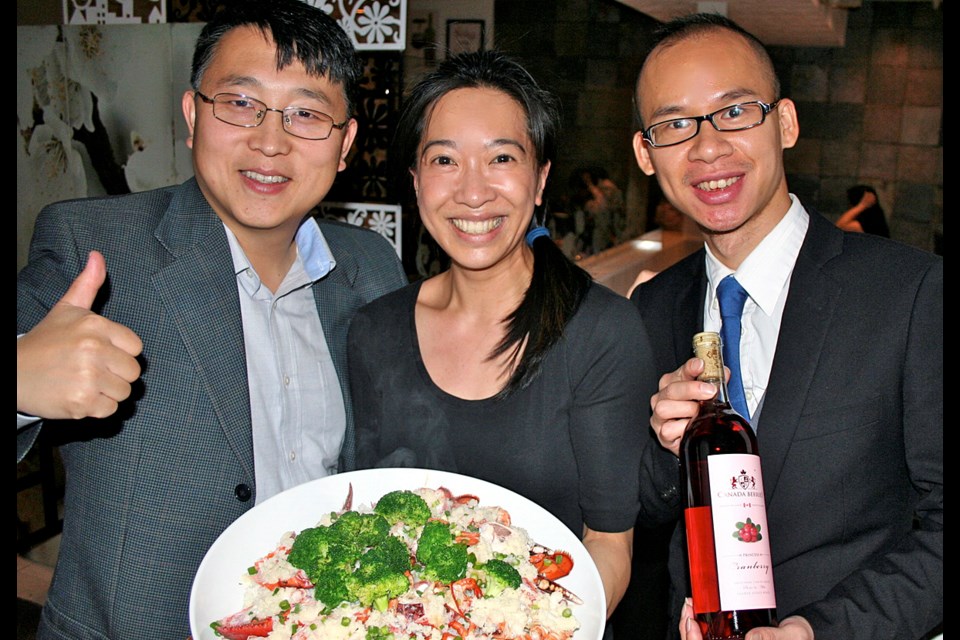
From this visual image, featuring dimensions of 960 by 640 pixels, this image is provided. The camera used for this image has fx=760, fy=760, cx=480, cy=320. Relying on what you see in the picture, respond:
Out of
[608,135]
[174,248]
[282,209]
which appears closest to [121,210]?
[174,248]

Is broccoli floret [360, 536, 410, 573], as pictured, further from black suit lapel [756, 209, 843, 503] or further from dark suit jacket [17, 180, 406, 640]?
black suit lapel [756, 209, 843, 503]

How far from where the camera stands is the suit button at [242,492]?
1.75 meters

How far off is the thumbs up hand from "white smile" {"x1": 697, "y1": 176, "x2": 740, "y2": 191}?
133 centimetres

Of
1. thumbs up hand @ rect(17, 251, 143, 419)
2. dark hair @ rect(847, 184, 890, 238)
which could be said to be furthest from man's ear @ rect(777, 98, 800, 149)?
dark hair @ rect(847, 184, 890, 238)

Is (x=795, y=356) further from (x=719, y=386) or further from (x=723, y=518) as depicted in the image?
(x=723, y=518)

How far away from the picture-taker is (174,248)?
6.08 ft

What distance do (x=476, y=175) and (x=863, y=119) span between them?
8.73m

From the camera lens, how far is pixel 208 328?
5.95 ft

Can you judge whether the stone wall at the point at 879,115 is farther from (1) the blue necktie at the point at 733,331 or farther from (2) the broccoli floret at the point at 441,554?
(2) the broccoli floret at the point at 441,554

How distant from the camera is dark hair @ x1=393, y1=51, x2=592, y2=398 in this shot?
1874mm

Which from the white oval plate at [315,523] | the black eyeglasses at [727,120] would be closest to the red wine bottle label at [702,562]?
the white oval plate at [315,523]

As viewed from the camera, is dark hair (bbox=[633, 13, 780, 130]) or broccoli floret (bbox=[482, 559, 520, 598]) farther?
dark hair (bbox=[633, 13, 780, 130])

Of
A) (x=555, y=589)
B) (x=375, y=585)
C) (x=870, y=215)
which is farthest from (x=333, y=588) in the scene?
(x=870, y=215)

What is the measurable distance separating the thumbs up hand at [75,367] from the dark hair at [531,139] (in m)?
0.87
